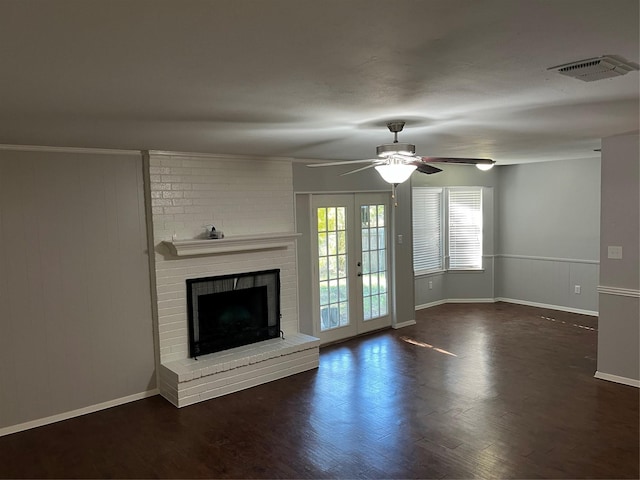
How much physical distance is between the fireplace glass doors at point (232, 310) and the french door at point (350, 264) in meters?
0.77

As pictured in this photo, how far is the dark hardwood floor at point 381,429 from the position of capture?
326cm

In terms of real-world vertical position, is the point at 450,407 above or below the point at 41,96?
below

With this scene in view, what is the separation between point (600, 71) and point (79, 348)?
4.28 meters

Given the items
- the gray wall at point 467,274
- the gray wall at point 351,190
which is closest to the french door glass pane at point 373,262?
the gray wall at point 351,190

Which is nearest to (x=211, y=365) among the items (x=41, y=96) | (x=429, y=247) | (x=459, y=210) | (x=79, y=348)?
(x=79, y=348)

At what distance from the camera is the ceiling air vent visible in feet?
6.49

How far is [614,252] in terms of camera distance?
4.55 m

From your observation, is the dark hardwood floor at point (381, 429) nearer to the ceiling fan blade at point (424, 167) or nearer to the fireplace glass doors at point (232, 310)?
the fireplace glass doors at point (232, 310)

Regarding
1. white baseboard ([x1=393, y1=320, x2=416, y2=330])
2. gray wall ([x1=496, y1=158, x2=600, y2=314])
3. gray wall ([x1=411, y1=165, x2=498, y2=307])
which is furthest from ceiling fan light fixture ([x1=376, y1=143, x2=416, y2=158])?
gray wall ([x1=496, y1=158, x2=600, y2=314])

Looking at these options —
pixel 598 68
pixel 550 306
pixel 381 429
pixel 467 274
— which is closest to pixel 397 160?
pixel 598 68

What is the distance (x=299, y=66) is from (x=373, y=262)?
4.87 metres

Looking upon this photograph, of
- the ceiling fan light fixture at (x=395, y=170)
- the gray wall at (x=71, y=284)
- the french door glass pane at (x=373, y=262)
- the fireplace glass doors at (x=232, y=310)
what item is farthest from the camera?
the french door glass pane at (x=373, y=262)

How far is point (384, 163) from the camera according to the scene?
3.42 metres

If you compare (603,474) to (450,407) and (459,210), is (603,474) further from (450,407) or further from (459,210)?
(459,210)
